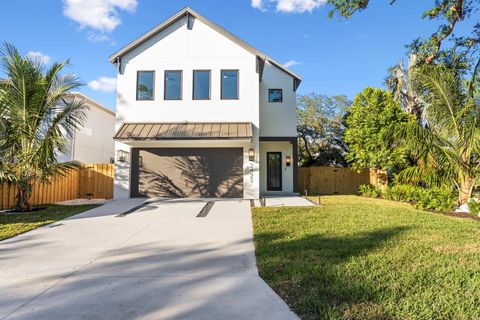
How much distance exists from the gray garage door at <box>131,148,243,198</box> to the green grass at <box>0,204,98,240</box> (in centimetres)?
319

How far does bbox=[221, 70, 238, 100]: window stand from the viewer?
13.7 meters

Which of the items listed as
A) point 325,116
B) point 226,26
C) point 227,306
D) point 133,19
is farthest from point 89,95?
point 227,306

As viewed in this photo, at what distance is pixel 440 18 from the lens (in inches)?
340

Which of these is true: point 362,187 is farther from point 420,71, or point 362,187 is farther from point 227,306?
point 227,306

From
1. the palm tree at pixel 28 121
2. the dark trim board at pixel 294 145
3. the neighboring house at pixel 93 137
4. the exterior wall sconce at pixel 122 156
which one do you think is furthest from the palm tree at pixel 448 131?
the neighboring house at pixel 93 137

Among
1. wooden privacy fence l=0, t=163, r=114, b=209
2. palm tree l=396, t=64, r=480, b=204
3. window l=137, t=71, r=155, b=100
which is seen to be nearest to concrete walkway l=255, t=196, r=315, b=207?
palm tree l=396, t=64, r=480, b=204

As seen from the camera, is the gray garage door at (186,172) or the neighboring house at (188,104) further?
the gray garage door at (186,172)

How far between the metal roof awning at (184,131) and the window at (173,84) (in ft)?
4.53

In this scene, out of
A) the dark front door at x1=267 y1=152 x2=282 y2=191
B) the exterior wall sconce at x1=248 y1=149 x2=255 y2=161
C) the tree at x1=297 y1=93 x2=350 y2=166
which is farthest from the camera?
the tree at x1=297 y1=93 x2=350 y2=166

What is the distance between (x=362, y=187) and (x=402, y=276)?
45.0 feet

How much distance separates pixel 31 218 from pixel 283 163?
1133 centimetres

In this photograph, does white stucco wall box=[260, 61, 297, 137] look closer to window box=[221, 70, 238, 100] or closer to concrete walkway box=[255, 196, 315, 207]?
window box=[221, 70, 238, 100]

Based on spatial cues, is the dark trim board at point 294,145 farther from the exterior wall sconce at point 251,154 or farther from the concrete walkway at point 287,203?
the concrete walkway at point 287,203

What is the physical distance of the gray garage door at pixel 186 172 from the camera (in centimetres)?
1362
